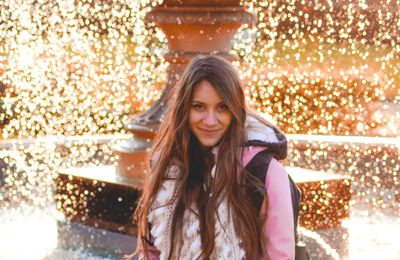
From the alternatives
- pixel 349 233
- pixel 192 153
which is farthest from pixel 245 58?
pixel 192 153

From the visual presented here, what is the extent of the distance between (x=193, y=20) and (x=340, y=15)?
693cm

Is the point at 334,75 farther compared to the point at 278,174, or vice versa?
the point at 334,75

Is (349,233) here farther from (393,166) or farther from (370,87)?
(370,87)

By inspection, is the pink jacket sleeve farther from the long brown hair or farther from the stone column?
the stone column

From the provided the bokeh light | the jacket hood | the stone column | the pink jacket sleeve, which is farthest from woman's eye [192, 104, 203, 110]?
the bokeh light

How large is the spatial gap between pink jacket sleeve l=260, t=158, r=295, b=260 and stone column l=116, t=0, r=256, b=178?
7.14 ft

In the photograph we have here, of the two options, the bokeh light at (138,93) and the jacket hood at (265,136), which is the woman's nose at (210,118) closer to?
the jacket hood at (265,136)

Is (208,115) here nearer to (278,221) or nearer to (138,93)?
(278,221)

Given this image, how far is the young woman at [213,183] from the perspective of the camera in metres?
1.76

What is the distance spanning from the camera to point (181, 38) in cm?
395

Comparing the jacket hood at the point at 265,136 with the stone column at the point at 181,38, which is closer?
the jacket hood at the point at 265,136

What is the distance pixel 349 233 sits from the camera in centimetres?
430

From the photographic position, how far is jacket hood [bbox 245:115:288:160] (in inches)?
70.4

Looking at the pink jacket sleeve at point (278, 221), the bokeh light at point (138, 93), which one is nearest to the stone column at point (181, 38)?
the bokeh light at point (138, 93)
